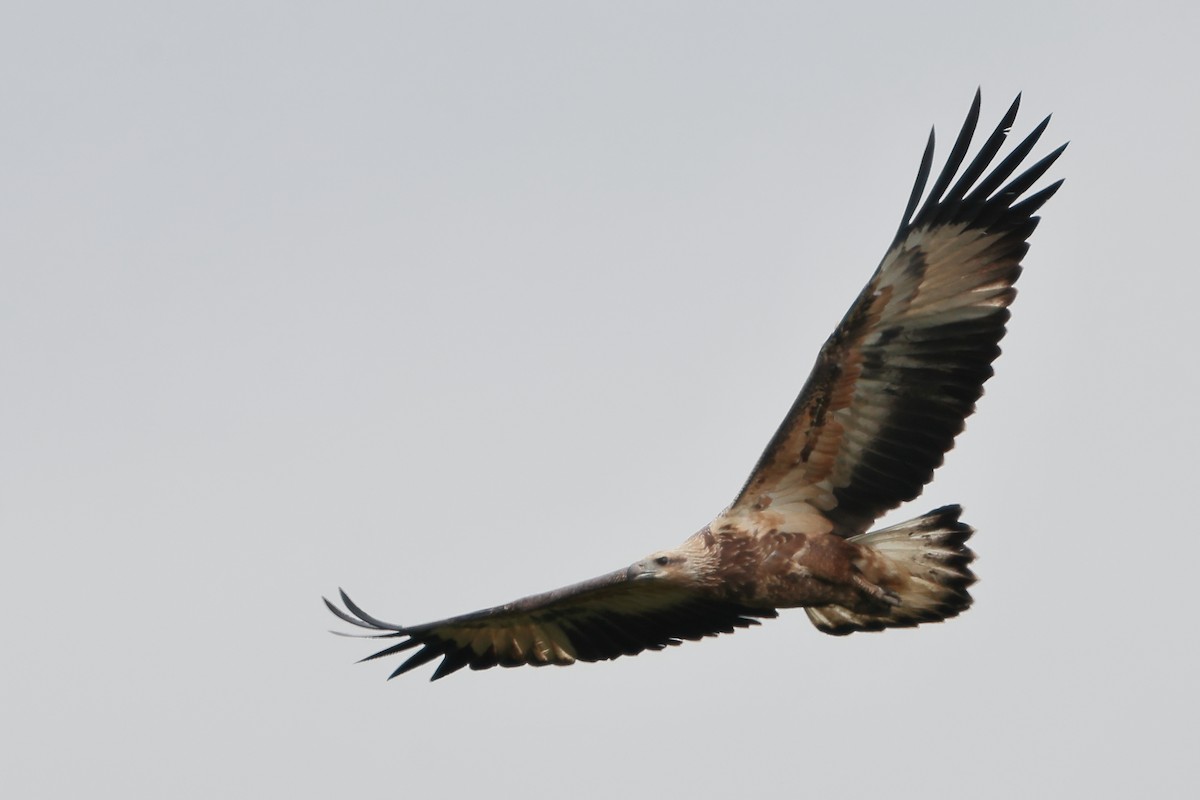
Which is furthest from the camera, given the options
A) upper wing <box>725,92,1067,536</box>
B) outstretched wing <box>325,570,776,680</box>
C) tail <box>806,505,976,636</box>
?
outstretched wing <box>325,570,776,680</box>

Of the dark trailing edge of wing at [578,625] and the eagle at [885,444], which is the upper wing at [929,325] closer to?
the eagle at [885,444]

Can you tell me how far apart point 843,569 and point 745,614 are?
1.08 meters

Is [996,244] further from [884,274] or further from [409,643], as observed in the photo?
[409,643]

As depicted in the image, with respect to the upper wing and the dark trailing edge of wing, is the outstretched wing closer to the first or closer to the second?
the dark trailing edge of wing

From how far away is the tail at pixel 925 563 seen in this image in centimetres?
1340

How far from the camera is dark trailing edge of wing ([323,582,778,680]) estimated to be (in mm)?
14219

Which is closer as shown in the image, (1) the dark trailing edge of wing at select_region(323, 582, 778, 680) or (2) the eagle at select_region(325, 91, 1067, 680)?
(2) the eagle at select_region(325, 91, 1067, 680)

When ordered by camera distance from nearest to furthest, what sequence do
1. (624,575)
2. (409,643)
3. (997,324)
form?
(997,324) < (624,575) < (409,643)

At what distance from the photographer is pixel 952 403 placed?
13141 mm

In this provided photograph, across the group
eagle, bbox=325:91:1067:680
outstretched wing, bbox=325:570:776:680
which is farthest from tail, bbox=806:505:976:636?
outstretched wing, bbox=325:570:776:680

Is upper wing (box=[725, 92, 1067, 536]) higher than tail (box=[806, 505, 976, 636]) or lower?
higher

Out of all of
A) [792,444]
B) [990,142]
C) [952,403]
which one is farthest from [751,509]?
[990,142]

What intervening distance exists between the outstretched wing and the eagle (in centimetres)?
5

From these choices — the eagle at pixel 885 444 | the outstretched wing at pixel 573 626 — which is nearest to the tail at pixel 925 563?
the eagle at pixel 885 444
